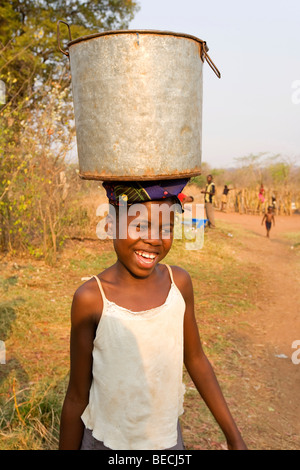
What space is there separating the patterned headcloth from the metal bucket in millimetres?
68

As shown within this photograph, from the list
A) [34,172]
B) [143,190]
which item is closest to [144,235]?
[143,190]

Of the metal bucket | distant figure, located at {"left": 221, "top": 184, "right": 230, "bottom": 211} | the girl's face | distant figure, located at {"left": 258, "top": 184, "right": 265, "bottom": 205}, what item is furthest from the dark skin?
distant figure, located at {"left": 221, "top": 184, "right": 230, "bottom": 211}

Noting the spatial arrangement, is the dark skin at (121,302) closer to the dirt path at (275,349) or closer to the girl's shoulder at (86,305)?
the girl's shoulder at (86,305)

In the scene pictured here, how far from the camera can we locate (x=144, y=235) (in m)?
1.38

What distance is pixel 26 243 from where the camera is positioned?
22.9 ft

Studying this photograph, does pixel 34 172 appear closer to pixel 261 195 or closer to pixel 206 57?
pixel 206 57

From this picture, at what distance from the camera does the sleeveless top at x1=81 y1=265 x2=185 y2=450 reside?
4.40ft

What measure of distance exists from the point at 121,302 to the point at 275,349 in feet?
11.7


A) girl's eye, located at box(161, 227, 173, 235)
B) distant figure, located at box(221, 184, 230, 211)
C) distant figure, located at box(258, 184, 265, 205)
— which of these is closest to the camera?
girl's eye, located at box(161, 227, 173, 235)

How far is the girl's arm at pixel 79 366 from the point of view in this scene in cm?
134

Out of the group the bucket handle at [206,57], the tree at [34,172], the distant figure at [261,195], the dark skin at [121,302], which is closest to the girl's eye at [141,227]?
the dark skin at [121,302]

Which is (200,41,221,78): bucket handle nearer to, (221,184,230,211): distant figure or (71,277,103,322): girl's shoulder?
(71,277,103,322): girl's shoulder

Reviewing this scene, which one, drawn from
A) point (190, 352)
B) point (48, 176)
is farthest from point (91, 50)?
point (48, 176)
